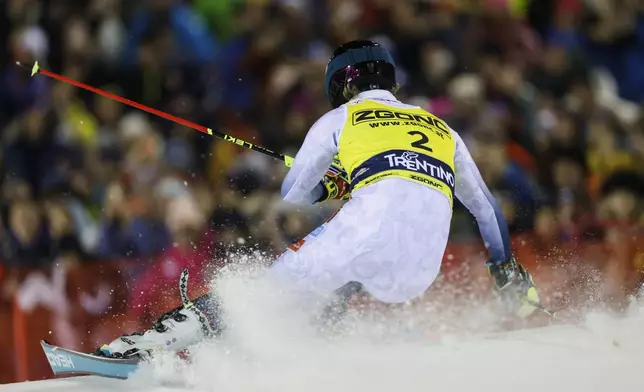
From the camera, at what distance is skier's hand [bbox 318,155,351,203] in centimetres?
395

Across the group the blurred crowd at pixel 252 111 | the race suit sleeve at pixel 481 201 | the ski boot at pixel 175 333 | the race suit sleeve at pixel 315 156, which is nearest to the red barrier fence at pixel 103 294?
the blurred crowd at pixel 252 111

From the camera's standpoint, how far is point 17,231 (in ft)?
17.8

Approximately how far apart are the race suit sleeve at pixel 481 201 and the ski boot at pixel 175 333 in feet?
4.19

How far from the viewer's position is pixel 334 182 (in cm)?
398

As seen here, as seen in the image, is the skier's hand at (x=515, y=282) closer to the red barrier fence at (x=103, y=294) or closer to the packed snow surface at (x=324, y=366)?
the packed snow surface at (x=324, y=366)

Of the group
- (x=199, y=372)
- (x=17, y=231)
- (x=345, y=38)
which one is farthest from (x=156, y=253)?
(x=345, y=38)

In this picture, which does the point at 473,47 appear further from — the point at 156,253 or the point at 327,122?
the point at 327,122

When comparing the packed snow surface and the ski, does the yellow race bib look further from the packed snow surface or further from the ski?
the ski

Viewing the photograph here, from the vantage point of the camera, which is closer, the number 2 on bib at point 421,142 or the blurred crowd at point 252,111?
the number 2 on bib at point 421,142

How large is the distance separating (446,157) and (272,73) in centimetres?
332

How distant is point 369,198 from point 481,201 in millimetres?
770

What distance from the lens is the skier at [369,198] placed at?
3398 mm

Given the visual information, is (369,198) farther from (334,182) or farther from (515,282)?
(515,282)

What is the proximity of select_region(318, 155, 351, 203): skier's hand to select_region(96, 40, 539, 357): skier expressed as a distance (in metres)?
0.07
